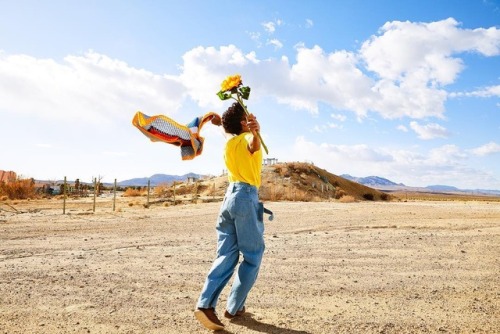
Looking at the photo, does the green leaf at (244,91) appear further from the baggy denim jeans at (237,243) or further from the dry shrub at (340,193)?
the dry shrub at (340,193)

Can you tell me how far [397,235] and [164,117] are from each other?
8.36 m

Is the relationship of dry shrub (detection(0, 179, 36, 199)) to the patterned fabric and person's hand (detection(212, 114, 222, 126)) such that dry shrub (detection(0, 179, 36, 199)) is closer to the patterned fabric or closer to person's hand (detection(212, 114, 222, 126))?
the patterned fabric

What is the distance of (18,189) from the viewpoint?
39.1 meters

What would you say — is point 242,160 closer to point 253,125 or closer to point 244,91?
point 253,125

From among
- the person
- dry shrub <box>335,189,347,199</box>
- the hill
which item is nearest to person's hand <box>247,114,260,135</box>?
the person

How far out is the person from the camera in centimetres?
391

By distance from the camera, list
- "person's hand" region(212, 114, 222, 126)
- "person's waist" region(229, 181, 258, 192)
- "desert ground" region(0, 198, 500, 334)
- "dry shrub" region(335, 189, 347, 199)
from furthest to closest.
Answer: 1. "dry shrub" region(335, 189, 347, 199)
2. "person's hand" region(212, 114, 222, 126)
3. "desert ground" region(0, 198, 500, 334)
4. "person's waist" region(229, 181, 258, 192)

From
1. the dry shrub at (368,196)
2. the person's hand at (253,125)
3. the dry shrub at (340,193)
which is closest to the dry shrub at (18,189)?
the dry shrub at (340,193)

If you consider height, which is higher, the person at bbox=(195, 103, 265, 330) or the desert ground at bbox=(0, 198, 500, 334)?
the person at bbox=(195, 103, 265, 330)

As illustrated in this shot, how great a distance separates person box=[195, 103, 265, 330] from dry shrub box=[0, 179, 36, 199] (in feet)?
127

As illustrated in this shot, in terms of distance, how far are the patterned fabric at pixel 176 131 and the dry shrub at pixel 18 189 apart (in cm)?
3830

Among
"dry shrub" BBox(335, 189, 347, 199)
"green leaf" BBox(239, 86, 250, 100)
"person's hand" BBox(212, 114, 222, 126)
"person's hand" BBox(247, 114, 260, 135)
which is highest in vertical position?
"green leaf" BBox(239, 86, 250, 100)

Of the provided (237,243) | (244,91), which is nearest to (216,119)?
(244,91)

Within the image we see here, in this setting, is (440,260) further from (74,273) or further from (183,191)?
(183,191)
